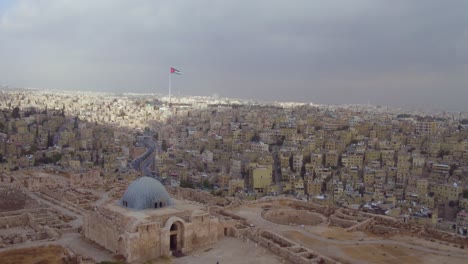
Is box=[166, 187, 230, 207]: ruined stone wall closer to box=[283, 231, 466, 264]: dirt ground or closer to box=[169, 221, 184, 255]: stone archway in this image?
box=[169, 221, 184, 255]: stone archway

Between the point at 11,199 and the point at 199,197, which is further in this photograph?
the point at 199,197

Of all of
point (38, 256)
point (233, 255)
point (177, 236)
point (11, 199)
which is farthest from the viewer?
point (11, 199)

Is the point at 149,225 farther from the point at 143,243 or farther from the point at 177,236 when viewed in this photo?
the point at 177,236

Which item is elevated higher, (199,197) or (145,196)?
(145,196)

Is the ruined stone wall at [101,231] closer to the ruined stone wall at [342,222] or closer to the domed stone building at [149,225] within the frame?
the domed stone building at [149,225]

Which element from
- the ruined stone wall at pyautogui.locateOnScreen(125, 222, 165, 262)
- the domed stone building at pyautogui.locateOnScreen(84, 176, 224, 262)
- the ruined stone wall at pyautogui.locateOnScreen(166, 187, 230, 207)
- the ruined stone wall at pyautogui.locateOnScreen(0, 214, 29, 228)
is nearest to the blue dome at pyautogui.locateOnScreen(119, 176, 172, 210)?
the domed stone building at pyautogui.locateOnScreen(84, 176, 224, 262)

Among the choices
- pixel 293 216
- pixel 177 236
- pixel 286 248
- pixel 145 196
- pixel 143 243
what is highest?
pixel 145 196

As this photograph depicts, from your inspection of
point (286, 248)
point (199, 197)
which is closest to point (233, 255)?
point (286, 248)

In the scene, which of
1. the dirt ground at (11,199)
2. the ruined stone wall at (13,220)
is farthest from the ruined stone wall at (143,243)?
the dirt ground at (11,199)

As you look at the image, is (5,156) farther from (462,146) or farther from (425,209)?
(462,146)
